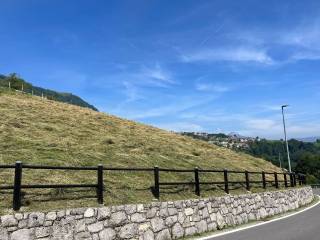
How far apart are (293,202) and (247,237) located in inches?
605

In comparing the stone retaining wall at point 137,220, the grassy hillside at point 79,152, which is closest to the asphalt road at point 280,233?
the stone retaining wall at point 137,220

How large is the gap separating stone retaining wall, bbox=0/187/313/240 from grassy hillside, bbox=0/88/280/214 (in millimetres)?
887

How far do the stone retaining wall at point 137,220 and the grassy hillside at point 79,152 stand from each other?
887 millimetres

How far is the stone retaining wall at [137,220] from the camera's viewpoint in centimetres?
1021

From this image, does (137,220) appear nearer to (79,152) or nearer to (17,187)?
(17,187)

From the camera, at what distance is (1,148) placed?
20031 mm

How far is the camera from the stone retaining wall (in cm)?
1021

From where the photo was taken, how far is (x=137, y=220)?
13.2 m

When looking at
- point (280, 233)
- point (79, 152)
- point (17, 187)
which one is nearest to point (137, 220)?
point (17, 187)

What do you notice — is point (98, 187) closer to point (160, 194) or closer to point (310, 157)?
point (160, 194)

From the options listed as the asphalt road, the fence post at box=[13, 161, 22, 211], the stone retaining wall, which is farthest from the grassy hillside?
the asphalt road

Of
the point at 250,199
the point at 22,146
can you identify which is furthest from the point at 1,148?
the point at 250,199

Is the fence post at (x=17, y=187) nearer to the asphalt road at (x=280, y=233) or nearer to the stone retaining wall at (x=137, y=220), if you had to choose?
the stone retaining wall at (x=137, y=220)

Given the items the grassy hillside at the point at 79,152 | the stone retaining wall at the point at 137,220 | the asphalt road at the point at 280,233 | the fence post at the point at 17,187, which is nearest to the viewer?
the stone retaining wall at the point at 137,220
